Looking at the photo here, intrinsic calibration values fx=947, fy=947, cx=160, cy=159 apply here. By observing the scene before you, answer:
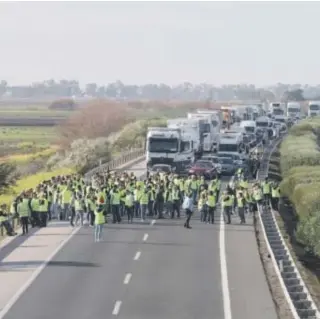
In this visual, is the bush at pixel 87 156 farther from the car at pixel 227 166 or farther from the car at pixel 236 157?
the car at pixel 227 166

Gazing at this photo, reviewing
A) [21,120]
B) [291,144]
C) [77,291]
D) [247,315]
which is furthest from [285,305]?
[21,120]

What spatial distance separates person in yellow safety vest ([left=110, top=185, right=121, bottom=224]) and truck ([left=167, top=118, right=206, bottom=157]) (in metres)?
20.8

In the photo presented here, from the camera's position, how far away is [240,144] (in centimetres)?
6278

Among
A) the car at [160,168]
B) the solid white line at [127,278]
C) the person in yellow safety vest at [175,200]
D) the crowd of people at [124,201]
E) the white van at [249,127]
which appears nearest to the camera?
the solid white line at [127,278]

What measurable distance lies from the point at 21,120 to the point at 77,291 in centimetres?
13818

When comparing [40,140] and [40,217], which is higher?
[40,217]

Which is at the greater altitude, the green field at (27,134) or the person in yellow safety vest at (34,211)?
the person in yellow safety vest at (34,211)

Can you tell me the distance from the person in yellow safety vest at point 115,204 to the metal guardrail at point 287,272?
5.38m

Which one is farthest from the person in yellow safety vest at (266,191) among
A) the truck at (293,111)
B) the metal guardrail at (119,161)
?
the truck at (293,111)

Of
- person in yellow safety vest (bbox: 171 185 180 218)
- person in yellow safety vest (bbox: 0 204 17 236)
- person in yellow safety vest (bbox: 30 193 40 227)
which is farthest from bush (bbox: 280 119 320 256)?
person in yellow safety vest (bbox: 0 204 17 236)

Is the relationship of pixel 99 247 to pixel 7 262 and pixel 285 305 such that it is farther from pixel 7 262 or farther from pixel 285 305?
pixel 285 305

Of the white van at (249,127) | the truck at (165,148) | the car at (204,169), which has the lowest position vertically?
the white van at (249,127)

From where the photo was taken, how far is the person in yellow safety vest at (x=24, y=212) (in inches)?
1284

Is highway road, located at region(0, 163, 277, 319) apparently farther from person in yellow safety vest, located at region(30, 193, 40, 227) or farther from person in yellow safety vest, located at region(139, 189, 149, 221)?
person in yellow safety vest, located at region(30, 193, 40, 227)
